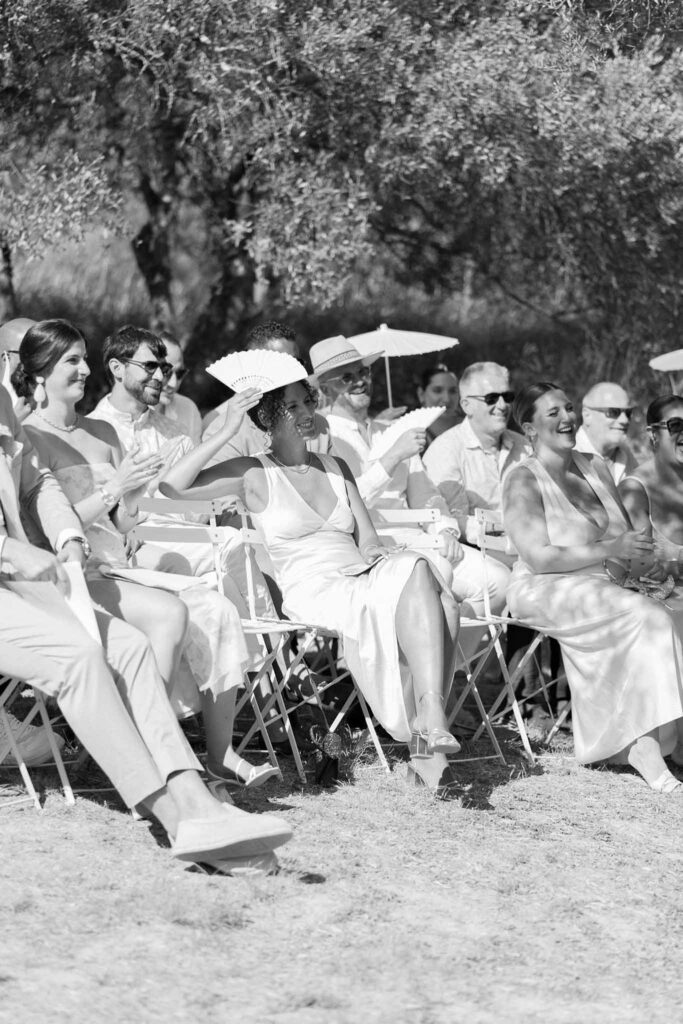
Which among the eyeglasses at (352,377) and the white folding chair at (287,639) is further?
the eyeglasses at (352,377)

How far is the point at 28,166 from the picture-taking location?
9719 millimetres

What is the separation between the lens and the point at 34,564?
436 centimetres

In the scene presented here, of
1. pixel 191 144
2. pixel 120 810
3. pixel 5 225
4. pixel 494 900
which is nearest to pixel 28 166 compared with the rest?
pixel 5 225

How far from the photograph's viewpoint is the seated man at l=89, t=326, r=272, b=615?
5.84m

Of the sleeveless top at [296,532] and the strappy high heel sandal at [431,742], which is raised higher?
the sleeveless top at [296,532]

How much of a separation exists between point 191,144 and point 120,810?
7084 mm

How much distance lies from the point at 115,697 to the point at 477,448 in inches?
143

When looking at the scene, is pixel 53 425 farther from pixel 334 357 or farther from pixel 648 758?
pixel 648 758

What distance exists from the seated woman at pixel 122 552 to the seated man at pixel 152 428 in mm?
393

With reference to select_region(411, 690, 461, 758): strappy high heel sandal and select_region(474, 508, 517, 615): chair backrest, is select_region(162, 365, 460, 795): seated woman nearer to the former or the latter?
select_region(411, 690, 461, 758): strappy high heel sandal

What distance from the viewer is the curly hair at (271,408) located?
564 centimetres

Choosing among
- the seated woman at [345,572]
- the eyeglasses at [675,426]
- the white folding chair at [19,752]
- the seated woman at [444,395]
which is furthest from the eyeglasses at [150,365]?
the seated woman at [444,395]

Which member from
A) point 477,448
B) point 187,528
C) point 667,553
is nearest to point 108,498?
point 187,528

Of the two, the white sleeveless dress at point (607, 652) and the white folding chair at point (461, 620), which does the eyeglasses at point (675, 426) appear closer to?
the white sleeveless dress at point (607, 652)
